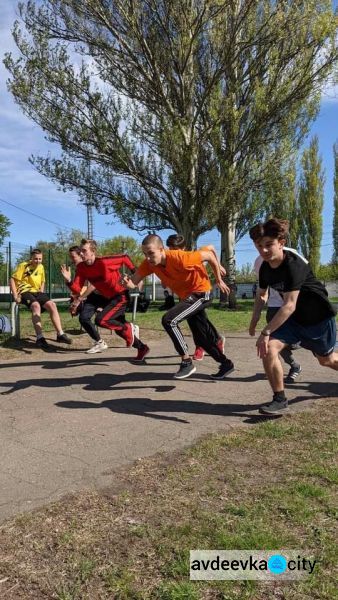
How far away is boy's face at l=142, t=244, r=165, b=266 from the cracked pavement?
5.02 feet

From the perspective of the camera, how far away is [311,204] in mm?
38938

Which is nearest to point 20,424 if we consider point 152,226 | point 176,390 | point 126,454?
point 126,454

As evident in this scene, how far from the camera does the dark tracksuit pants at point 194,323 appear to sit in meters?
6.66

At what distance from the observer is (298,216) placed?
39.0 meters

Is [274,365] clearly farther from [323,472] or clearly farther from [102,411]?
[102,411]

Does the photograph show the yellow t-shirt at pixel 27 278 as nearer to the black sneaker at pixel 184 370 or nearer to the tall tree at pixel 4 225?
the black sneaker at pixel 184 370

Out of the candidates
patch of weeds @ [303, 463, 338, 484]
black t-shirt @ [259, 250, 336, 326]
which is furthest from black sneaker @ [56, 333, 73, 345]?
patch of weeds @ [303, 463, 338, 484]

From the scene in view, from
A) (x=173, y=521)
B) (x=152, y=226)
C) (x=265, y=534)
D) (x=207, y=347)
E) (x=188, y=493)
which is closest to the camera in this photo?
(x=265, y=534)

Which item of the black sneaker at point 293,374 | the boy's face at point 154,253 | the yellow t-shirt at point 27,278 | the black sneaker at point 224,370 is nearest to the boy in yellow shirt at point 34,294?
the yellow t-shirt at point 27,278

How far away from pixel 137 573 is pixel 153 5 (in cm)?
1867

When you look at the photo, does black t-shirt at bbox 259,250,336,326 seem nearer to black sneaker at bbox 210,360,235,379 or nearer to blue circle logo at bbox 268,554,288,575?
black sneaker at bbox 210,360,235,379

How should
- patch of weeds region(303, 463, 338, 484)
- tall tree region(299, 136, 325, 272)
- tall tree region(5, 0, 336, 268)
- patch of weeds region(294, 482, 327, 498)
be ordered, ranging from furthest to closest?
tall tree region(299, 136, 325, 272)
tall tree region(5, 0, 336, 268)
patch of weeds region(303, 463, 338, 484)
patch of weeds region(294, 482, 327, 498)

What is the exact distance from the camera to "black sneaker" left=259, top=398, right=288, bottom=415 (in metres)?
5.08

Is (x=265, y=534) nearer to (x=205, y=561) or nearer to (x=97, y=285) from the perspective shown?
(x=205, y=561)
